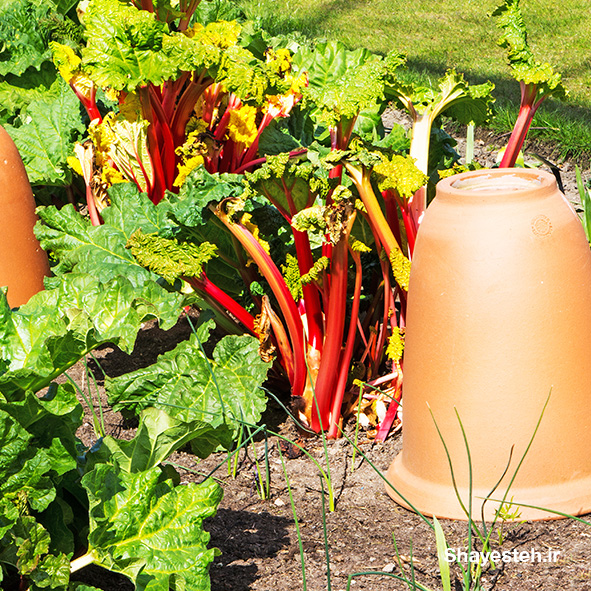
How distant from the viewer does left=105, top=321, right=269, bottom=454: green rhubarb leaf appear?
2119 millimetres

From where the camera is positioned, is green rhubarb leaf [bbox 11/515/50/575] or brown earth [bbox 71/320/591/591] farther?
brown earth [bbox 71/320/591/591]

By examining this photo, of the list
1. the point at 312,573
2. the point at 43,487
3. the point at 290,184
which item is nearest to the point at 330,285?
the point at 290,184

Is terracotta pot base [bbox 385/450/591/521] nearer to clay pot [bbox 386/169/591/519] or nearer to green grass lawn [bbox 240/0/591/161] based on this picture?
clay pot [bbox 386/169/591/519]

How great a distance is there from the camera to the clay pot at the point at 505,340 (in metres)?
1.68

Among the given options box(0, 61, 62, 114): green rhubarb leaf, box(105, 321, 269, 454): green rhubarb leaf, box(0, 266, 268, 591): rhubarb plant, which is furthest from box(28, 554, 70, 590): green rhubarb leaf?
box(0, 61, 62, 114): green rhubarb leaf

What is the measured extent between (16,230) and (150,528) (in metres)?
1.55

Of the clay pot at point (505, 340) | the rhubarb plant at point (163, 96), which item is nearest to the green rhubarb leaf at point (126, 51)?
the rhubarb plant at point (163, 96)

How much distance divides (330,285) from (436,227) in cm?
45

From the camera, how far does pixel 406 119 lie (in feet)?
14.5

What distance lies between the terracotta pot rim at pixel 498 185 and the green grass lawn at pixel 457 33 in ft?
7.96

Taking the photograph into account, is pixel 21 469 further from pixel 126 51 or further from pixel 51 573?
pixel 126 51

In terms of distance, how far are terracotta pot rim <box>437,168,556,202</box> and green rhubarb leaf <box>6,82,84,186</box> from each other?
172 cm

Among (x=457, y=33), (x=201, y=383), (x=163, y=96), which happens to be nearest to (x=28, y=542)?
(x=201, y=383)

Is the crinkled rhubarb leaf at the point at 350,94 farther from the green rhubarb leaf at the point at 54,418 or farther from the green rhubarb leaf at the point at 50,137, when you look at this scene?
the green rhubarb leaf at the point at 50,137
